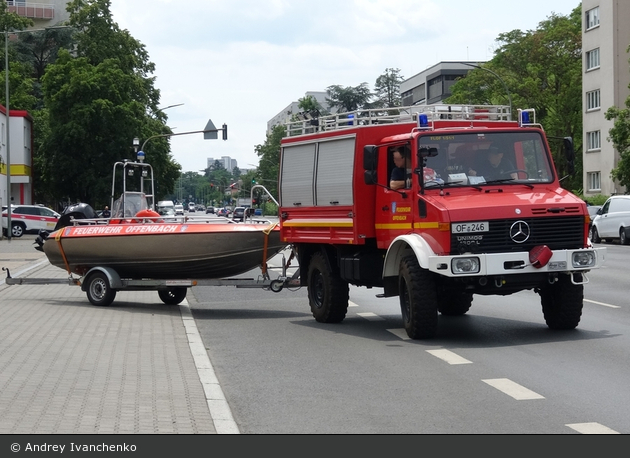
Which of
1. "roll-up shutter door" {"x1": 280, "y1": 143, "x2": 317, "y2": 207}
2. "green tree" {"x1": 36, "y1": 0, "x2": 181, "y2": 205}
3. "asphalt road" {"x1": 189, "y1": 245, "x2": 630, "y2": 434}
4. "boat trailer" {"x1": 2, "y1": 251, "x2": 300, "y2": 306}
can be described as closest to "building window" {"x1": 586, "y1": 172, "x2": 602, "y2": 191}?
"green tree" {"x1": 36, "y1": 0, "x2": 181, "y2": 205}

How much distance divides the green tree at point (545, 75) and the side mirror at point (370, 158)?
2435 inches

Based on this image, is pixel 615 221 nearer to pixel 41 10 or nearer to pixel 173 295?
pixel 173 295

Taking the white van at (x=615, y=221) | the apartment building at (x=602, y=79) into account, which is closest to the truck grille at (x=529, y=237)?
the white van at (x=615, y=221)

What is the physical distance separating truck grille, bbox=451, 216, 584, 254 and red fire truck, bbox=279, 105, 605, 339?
0.4 inches

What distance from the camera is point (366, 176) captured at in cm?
1261

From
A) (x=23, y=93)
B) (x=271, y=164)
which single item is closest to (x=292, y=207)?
(x=23, y=93)

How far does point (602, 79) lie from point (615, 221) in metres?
27.4

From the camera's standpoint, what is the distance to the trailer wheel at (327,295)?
14.1 meters

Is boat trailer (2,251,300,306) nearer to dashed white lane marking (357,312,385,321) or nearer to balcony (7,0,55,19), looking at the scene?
dashed white lane marking (357,312,385,321)

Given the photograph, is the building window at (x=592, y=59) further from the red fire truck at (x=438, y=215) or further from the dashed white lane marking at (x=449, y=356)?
the dashed white lane marking at (x=449, y=356)

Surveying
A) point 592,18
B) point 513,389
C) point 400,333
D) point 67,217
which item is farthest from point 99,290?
point 592,18

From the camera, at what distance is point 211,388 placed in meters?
8.77

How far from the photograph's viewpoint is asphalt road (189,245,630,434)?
742cm

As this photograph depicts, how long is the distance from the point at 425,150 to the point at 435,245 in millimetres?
1246
